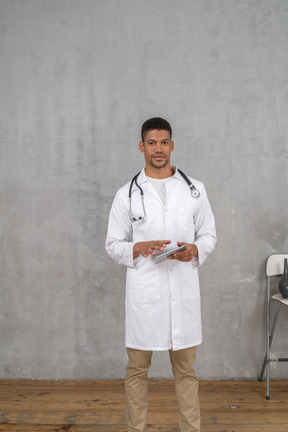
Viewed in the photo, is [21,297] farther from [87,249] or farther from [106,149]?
[106,149]

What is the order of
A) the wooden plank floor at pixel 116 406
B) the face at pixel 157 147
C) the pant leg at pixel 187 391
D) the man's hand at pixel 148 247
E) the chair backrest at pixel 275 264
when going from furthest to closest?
1. the chair backrest at pixel 275 264
2. the wooden plank floor at pixel 116 406
3. the face at pixel 157 147
4. the pant leg at pixel 187 391
5. the man's hand at pixel 148 247

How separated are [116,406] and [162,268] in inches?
46.2

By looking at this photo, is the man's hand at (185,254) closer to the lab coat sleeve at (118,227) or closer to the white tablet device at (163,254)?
the white tablet device at (163,254)

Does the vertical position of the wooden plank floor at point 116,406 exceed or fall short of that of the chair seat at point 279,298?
it falls short

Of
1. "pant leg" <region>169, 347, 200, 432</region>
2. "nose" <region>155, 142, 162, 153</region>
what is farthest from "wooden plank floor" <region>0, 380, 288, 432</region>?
"nose" <region>155, 142, 162, 153</region>

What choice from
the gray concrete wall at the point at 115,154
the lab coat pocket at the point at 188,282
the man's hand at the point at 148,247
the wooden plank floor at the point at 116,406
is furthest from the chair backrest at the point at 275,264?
the man's hand at the point at 148,247

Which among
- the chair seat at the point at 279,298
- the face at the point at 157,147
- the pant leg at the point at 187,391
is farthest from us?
the chair seat at the point at 279,298

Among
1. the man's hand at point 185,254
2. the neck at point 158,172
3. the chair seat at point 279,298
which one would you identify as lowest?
the chair seat at point 279,298

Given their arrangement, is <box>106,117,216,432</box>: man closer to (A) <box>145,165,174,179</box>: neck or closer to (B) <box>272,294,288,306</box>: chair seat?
(A) <box>145,165,174,179</box>: neck

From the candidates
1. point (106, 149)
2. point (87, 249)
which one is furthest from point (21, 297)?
point (106, 149)

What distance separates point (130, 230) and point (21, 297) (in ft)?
4.73

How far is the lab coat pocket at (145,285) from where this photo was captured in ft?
7.20

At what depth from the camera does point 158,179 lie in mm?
2365

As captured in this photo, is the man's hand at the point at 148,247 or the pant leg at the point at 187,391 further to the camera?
the pant leg at the point at 187,391
